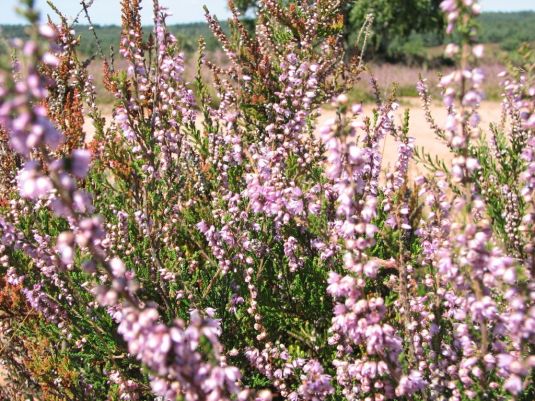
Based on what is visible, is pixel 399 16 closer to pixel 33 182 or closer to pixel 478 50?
pixel 478 50

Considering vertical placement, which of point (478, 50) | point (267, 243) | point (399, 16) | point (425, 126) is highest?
point (399, 16)

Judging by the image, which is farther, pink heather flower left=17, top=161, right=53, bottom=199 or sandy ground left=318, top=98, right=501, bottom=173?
sandy ground left=318, top=98, right=501, bottom=173

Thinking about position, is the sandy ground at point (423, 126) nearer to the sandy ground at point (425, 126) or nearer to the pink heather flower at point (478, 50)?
the sandy ground at point (425, 126)

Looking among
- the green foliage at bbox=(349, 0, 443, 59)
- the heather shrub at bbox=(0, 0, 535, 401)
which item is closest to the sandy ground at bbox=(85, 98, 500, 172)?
the heather shrub at bbox=(0, 0, 535, 401)

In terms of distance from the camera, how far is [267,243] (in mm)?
3578

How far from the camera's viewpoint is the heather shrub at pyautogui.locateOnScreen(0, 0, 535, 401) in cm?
164

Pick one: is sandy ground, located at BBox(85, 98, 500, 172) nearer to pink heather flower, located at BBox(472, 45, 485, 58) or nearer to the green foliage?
pink heather flower, located at BBox(472, 45, 485, 58)

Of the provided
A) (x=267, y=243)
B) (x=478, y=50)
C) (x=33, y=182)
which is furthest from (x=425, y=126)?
(x=33, y=182)

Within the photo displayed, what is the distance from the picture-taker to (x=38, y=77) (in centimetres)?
136

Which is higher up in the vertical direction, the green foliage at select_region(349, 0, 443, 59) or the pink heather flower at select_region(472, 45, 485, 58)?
the green foliage at select_region(349, 0, 443, 59)

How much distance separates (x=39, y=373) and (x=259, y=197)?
Answer: 1976 millimetres

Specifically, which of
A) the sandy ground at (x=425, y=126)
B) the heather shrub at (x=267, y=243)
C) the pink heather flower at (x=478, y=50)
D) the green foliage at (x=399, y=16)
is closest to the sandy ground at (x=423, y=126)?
the sandy ground at (x=425, y=126)

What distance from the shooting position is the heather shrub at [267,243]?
1640 millimetres

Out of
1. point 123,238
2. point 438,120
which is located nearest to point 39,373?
point 123,238
